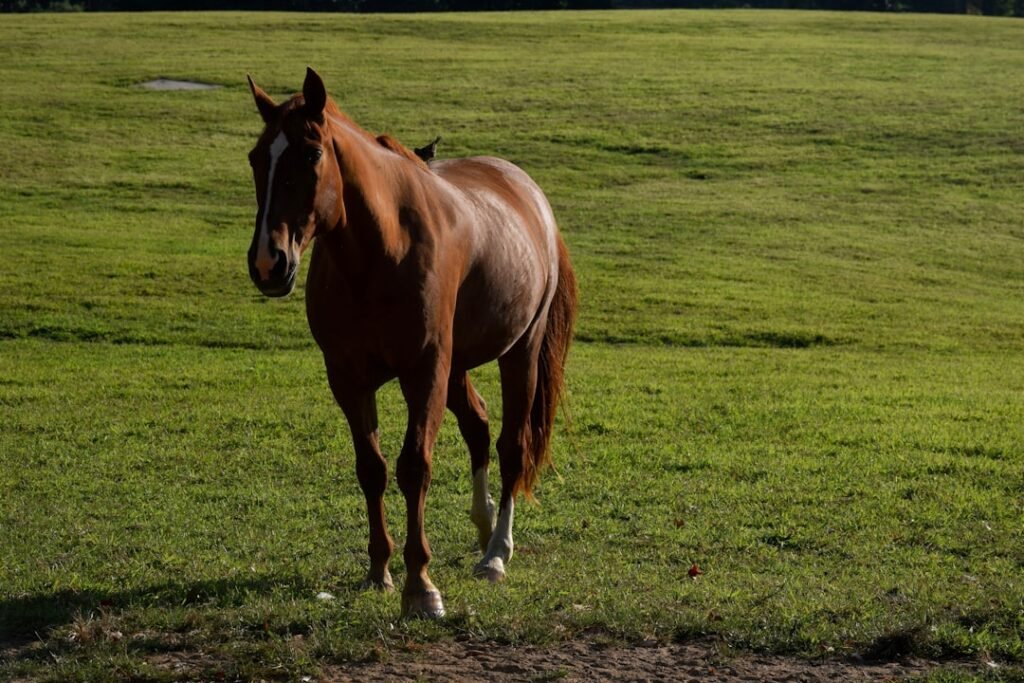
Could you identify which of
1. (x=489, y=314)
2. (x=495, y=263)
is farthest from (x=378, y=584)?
(x=495, y=263)

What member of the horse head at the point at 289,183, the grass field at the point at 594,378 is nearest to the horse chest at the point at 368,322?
the horse head at the point at 289,183

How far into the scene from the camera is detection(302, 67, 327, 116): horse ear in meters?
5.56

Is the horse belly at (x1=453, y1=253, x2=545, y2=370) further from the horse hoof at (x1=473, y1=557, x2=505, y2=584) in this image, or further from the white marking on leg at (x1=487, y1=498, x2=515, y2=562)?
the horse hoof at (x1=473, y1=557, x2=505, y2=584)

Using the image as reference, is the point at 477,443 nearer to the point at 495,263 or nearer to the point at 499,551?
the point at 499,551

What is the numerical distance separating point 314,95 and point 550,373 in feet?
10.2

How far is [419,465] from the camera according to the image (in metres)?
6.31

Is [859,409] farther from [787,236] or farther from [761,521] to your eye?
[787,236]

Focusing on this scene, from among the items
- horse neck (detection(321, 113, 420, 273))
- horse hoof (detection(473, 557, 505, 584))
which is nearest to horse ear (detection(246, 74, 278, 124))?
horse neck (detection(321, 113, 420, 273))

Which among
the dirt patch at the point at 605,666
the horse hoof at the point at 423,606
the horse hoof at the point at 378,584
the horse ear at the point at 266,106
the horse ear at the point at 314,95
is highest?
the horse ear at the point at 314,95

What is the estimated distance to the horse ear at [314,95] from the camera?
219 inches

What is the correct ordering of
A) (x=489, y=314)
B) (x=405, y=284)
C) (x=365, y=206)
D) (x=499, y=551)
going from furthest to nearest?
1. (x=499, y=551)
2. (x=489, y=314)
3. (x=405, y=284)
4. (x=365, y=206)

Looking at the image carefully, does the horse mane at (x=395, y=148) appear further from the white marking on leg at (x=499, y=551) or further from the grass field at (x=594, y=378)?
the grass field at (x=594, y=378)

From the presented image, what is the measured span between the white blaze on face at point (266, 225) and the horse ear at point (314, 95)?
0.17m

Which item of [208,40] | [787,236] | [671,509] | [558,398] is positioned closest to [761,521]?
[671,509]
